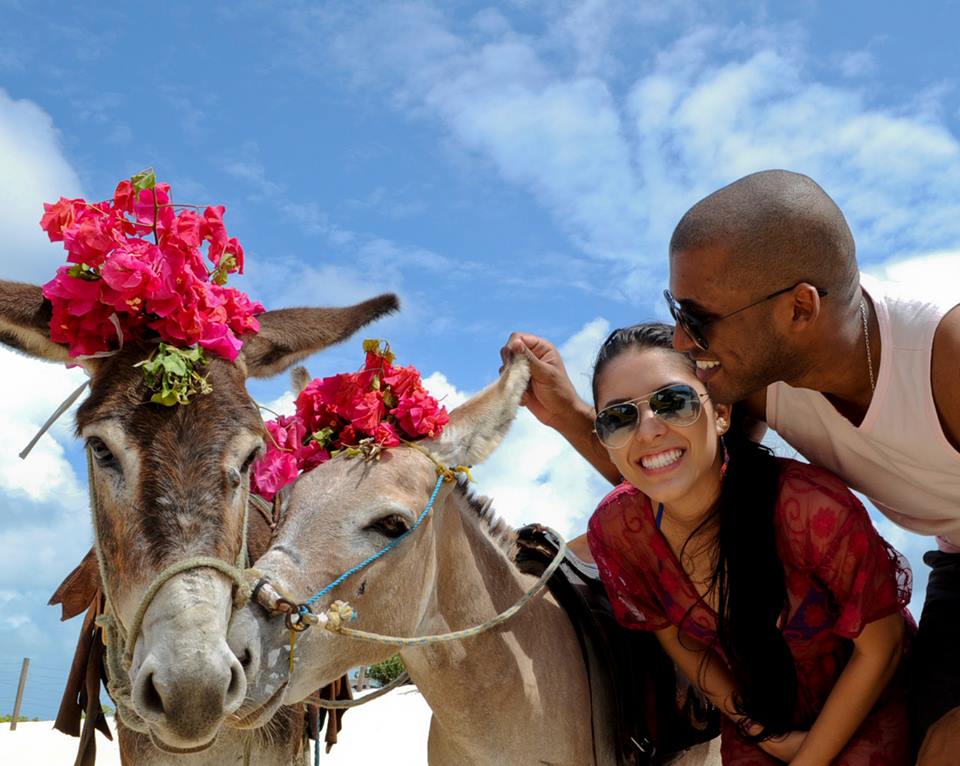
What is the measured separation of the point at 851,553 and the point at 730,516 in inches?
20.2

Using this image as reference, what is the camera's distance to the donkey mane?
4.38 metres

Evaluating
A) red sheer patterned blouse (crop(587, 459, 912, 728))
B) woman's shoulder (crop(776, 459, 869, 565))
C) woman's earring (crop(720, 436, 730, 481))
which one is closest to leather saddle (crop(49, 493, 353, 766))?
red sheer patterned blouse (crop(587, 459, 912, 728))

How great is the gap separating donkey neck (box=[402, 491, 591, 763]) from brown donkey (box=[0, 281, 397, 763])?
948 mm

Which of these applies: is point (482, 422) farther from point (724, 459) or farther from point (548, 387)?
point (724, 459)

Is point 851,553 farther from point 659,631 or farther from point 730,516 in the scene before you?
point 659,631

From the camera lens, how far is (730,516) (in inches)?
148

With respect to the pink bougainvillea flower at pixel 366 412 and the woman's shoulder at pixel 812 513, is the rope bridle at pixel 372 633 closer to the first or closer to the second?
the pink bougainvillea flower at pixel 366 412

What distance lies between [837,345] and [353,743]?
15.9 meters

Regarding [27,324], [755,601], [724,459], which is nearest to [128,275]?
[27,324]

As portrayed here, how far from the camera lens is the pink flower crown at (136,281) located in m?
3.99

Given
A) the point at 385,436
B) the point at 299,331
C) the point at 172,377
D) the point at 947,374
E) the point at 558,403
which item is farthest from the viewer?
the point at 558,403

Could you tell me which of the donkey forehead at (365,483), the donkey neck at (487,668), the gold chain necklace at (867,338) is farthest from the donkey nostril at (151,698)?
the gold chain necklace at (867,338)

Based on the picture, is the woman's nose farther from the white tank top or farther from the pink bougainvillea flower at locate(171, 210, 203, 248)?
the pink bougainvillea flower at locate(171, 210, 203, 248)

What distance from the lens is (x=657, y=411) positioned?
12.5 feet
